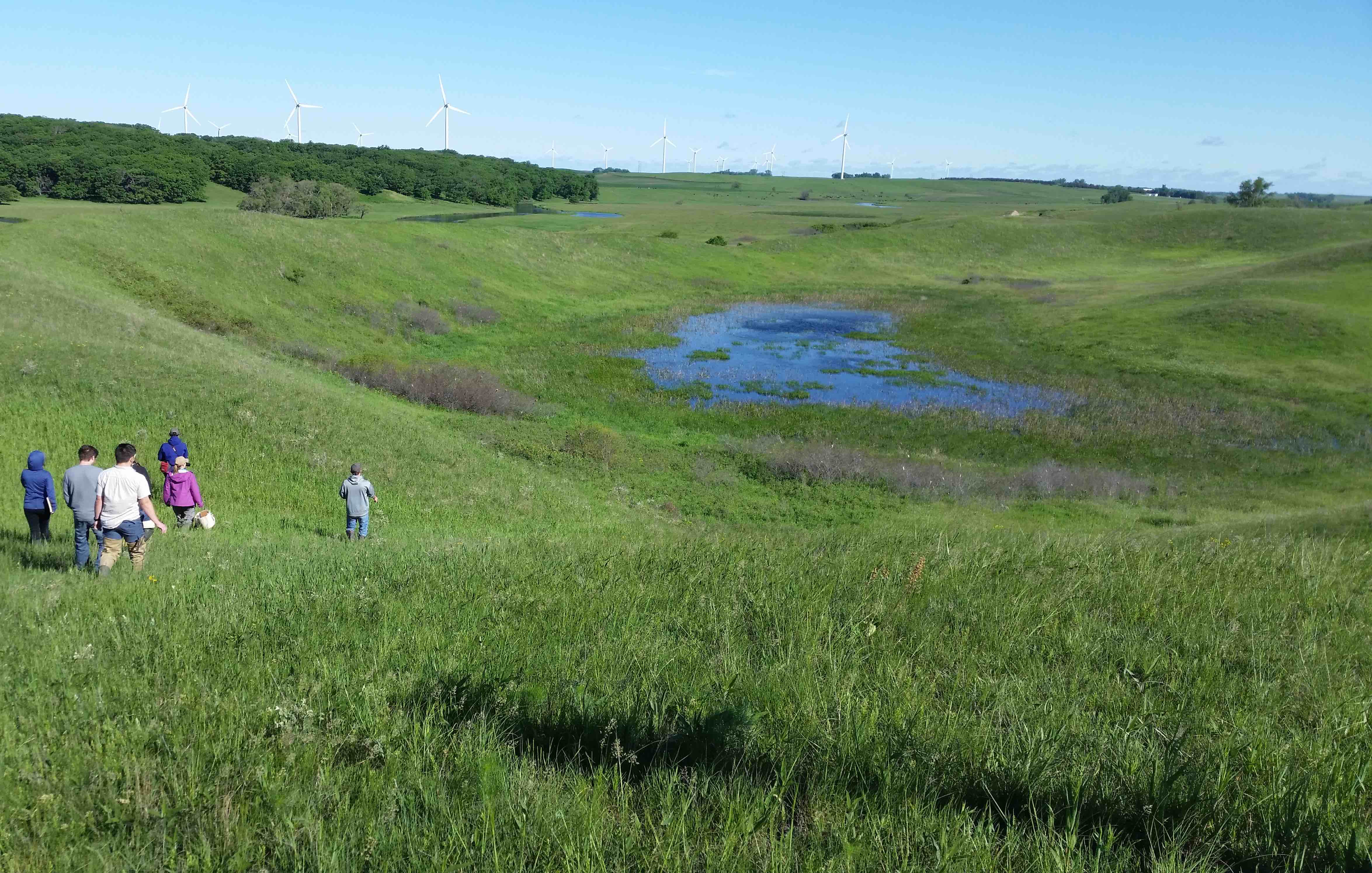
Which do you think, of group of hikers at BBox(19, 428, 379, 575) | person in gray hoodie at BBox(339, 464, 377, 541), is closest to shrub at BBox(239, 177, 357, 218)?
person in gray hoodie at BBox(339, 464, 377, 541)

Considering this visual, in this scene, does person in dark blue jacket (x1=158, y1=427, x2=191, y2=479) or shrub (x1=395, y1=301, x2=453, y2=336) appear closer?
person in dark blue jacket (x1=158, y1=427, x2=191, y2=479)

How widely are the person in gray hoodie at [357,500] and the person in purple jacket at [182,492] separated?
2515 mm

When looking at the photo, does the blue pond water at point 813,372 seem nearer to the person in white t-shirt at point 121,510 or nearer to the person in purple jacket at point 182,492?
the person in purple jacket at point 182,492

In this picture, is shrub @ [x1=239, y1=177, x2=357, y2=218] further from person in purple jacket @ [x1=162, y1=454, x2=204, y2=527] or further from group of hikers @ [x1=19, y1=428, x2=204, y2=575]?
group of hikers @ [x1=19, y1=428, x2=204, y2=575]

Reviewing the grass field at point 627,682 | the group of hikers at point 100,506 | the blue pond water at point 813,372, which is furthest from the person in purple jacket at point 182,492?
the blue pond water at point 813,372

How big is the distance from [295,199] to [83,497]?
88459mm

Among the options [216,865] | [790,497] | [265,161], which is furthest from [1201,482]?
[265,161]

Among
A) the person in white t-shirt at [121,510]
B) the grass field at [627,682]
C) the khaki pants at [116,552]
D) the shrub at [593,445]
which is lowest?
the shrub at [593,445]

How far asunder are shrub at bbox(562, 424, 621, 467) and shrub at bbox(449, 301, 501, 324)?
29.5 metres

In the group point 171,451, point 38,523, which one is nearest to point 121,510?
point 38,523

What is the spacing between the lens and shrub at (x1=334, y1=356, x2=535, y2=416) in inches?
1490

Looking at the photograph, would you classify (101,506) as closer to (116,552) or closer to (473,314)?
(116,552)

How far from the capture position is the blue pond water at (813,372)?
142ft

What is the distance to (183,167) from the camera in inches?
3679
